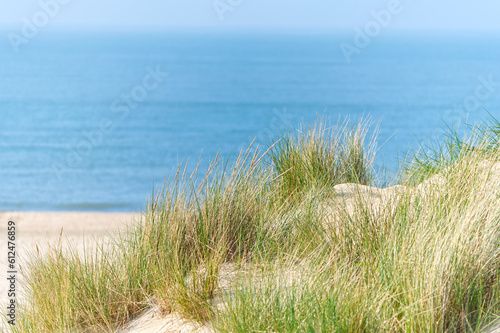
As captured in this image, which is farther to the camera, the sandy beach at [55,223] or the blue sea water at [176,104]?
the blue sea water at [176,104]

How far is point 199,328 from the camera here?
2582mm

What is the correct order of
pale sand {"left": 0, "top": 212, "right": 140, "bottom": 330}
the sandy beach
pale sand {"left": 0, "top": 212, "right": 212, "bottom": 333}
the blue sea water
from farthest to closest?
1. the blue sea water
2. the sandy beach
3. pale sand {"left": 0, "top": 212, "right": 140, "bottom": 330}
4. pale sand {"left": 0, "top": 212, "right": 212, "bottom": 333}

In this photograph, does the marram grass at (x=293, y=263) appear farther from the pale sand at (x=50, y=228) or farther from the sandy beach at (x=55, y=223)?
the sandy beach at (x=55, y=223)

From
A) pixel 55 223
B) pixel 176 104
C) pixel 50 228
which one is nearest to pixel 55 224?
pixel 55 223

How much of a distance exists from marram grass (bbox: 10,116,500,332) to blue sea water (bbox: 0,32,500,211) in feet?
3.21

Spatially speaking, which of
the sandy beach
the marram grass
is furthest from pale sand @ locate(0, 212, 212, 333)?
the marram grass

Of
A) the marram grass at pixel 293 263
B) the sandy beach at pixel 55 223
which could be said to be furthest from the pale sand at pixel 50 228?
the marram grass at pixel 293 263

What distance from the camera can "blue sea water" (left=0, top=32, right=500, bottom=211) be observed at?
35.2 m

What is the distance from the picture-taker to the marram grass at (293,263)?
2.24 metres

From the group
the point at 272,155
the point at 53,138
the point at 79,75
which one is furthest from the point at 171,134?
the point at 272,155

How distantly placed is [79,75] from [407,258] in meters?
84.5

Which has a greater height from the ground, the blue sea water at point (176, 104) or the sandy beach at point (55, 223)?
the blue sea water at point (176, 104)

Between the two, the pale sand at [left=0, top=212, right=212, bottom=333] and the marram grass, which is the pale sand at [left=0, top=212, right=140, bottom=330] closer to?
the pale sand at [left=0, top=212, right=212, bottom=333]

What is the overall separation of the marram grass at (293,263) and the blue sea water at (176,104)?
0.98 metres
